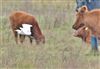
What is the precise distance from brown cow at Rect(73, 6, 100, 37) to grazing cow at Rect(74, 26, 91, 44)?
0.70 ft

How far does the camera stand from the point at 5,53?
8.07m

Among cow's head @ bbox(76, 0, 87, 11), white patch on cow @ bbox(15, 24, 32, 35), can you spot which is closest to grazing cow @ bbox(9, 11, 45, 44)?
white patch on cow @ bbox(15, 24, 32, 35)

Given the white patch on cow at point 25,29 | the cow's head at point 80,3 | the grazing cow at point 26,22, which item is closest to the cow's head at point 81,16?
the cow's head at point 80,3

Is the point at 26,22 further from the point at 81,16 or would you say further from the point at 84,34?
the point at 81,16

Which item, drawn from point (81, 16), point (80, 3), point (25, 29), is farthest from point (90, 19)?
point (25, 29)

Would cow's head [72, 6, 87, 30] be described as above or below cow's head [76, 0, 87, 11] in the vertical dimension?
below

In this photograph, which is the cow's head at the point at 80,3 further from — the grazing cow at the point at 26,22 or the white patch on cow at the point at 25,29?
the white patch on cow at the point at 25,29

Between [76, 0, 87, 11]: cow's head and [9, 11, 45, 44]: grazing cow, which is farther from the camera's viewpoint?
[9, 11, 45, 44]: grazing cow

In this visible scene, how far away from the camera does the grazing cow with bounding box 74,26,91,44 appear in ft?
28.3

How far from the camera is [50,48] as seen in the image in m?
8.77

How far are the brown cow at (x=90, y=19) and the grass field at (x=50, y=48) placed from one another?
1.33 feet

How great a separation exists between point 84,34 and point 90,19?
673mm

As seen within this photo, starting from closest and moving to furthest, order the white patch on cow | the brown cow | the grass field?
1. the grass field
2. the brown cow
3. the white patch on cow

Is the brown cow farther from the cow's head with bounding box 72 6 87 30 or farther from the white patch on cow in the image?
the white patch on cow
